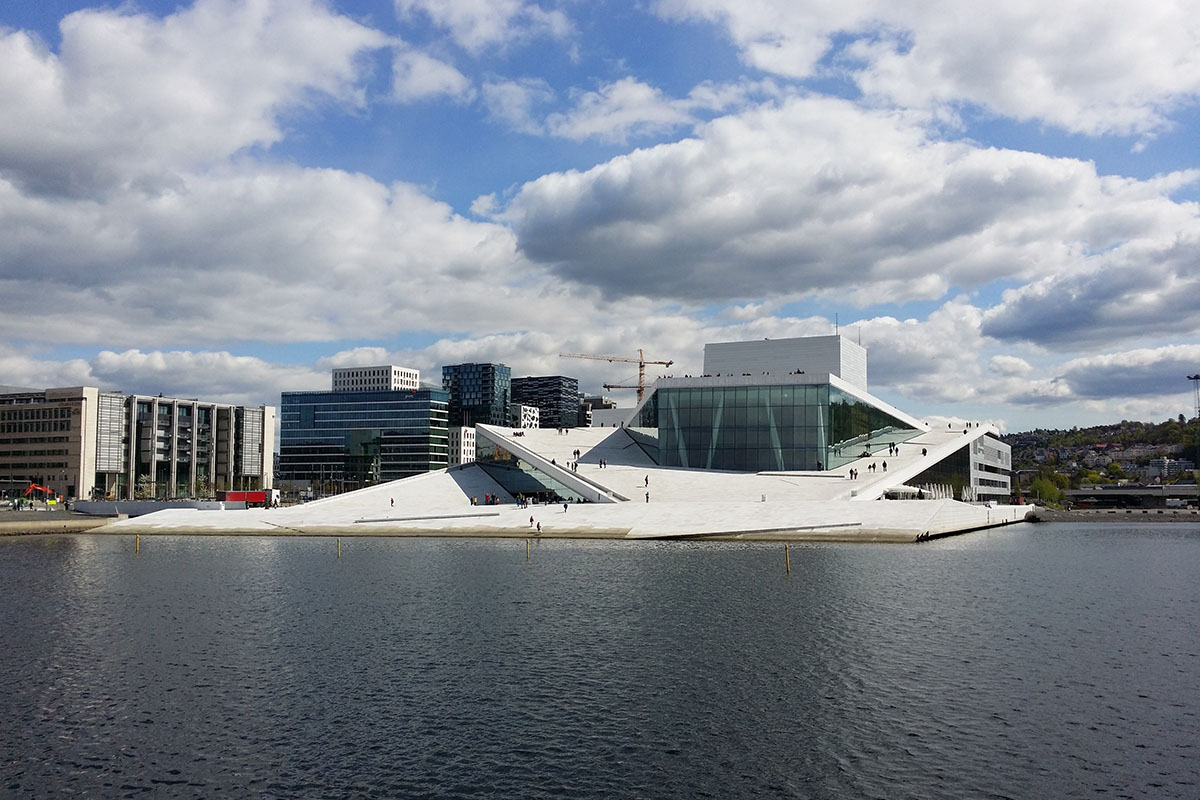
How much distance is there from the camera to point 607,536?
66312mm

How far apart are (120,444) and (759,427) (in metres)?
119

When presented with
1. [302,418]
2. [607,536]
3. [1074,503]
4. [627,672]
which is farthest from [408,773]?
[302,418]

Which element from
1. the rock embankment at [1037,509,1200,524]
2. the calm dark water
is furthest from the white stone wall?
the calm dark water

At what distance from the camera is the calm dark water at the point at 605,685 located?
17.3m

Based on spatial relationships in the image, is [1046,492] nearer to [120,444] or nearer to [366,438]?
[366,438]

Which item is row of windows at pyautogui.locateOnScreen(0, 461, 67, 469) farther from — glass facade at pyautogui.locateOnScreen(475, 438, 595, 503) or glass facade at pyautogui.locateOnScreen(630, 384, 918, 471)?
glass facade at pyautogui.locateOnScreen(630, 384, 918, 471)

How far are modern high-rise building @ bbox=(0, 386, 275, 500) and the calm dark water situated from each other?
12322cm

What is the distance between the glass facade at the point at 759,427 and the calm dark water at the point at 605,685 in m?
40.0

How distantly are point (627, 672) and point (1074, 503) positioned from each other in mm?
148372

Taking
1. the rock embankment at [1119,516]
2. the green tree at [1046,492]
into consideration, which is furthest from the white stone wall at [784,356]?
the green tree at [1046,492]

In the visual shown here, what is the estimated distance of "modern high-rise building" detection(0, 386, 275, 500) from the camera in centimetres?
15000

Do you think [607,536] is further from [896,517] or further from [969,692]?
[969,692]

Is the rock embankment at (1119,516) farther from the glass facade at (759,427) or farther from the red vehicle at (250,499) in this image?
the red vehicle at (250,499)

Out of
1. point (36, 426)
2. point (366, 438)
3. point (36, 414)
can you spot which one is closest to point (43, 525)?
point (36, 426)
